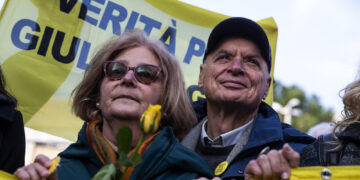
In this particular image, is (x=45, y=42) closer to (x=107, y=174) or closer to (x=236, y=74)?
(x=236, y=74)

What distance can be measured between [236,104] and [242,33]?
481mm

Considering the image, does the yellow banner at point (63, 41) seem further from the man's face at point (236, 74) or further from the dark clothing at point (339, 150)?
the dark clothing at point (339, 150)

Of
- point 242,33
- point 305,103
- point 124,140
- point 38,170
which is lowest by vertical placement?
point 305,103

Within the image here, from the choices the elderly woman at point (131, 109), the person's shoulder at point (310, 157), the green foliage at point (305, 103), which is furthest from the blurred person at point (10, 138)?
the green foliage at point (305, 103)

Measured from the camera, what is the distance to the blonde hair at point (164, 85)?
2525 mm

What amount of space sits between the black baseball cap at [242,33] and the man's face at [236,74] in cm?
3

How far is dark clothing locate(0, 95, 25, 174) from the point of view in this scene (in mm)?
2443

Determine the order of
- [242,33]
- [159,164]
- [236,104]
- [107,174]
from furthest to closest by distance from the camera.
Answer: [242,33]
[236,104]
[159,164]
[107,174]

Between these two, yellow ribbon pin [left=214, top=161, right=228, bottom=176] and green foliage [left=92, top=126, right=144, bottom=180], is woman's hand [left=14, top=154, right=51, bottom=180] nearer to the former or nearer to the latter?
green foliage [left=92, top=126, right=144, bottom=180]

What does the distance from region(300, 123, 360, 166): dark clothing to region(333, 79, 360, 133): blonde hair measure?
0.10ft

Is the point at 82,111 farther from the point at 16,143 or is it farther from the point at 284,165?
the point at 284,165

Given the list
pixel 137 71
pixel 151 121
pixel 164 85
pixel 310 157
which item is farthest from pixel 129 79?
pixel 151 121

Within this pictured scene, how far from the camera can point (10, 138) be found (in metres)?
2.50

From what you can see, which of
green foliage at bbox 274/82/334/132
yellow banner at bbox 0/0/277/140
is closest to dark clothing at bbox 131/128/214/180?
yellow banner at bbox 0/0/277/140
